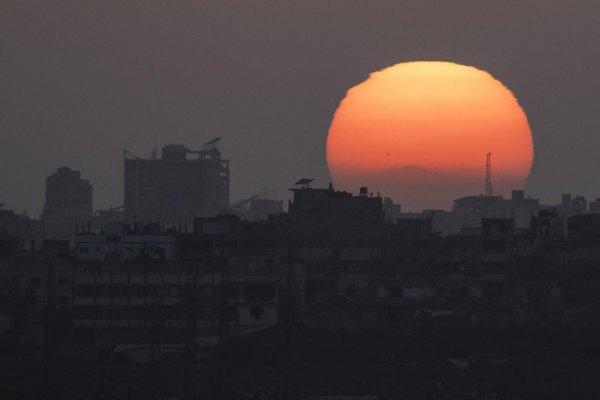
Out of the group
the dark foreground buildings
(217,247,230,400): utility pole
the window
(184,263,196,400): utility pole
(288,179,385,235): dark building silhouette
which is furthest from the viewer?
(288,179,385,235): dark building silhouette

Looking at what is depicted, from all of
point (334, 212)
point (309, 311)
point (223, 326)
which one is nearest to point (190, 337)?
point (223, 326)

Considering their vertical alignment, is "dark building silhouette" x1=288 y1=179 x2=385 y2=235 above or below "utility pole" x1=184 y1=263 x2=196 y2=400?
above

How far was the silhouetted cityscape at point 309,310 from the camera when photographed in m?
58.8

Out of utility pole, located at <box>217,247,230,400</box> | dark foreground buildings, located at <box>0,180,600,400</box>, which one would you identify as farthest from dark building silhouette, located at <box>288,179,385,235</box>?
utility pole, located at <box>217,247,230,400</box>

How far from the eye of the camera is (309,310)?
78.3 m

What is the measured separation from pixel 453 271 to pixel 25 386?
31.4 m

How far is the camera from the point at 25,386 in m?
56.8

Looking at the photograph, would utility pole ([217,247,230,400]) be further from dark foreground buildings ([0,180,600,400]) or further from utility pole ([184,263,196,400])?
utility pole ([184,263,196,400])

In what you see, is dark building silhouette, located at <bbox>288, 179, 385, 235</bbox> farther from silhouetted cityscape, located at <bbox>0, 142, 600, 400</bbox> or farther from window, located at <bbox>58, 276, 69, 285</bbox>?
window, located at <bbox>58, 276, 69, 285</bbox>

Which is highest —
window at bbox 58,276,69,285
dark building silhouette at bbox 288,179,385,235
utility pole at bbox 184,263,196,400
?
dark building silhouette at bbox 288,179,385,235

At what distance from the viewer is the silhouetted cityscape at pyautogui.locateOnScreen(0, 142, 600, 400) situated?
193 feet

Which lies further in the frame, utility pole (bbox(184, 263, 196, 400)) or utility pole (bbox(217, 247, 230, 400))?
utility pole (bbox(184, 263, 196, 400))

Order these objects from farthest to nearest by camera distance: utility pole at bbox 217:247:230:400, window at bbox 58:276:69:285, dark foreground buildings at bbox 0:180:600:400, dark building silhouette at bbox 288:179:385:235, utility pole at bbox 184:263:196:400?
dark building silhouette at bbox 288:179:385:235
window at bbox 58:276:69:285
dark foreground buildings at bbox 0:180:600:400
utility pole at bbox 184:263:196:400
utility pole at bbox 217:247:230:400

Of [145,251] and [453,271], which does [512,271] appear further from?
Answer: [145,251]
